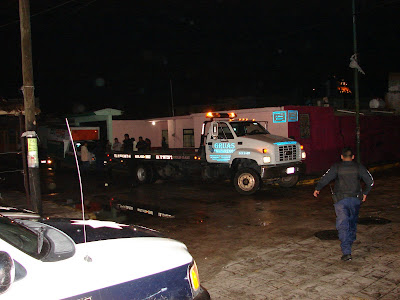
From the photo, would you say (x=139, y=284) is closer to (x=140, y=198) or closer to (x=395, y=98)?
(x=140, y=198)

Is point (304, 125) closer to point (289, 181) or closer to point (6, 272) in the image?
point (289, 181)

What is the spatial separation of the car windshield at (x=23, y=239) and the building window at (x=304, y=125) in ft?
49.6

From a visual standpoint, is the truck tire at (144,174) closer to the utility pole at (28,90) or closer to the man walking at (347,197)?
the utility pole at (28,90)

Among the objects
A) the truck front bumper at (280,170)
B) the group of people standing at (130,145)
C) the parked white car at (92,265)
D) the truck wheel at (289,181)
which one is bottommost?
the truck wheel at (289,181)

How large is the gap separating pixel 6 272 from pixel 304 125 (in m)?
16.0

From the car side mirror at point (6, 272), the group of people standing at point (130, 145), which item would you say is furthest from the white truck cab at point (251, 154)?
the car side mirror at point (6, 272)

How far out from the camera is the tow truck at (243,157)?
39.9 ft

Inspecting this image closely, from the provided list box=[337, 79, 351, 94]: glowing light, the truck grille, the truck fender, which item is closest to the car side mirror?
the truck fender

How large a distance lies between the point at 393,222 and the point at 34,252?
298 inches

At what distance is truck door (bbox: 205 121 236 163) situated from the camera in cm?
1291

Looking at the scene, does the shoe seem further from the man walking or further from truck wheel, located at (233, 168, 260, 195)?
truck wheel, located at (233, 168, 260, 195)

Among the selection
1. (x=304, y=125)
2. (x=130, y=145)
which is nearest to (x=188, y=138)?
(x=130, y=145)

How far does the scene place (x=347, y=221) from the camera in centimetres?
575

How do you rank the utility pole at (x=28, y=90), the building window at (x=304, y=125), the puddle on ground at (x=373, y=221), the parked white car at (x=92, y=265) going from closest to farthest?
the parked white car at (x=92, y=265) → the puddle on ground at (x=373, y=221) → the utility pole at (x=28, y=90) → the building window at (x=304, y=125)
